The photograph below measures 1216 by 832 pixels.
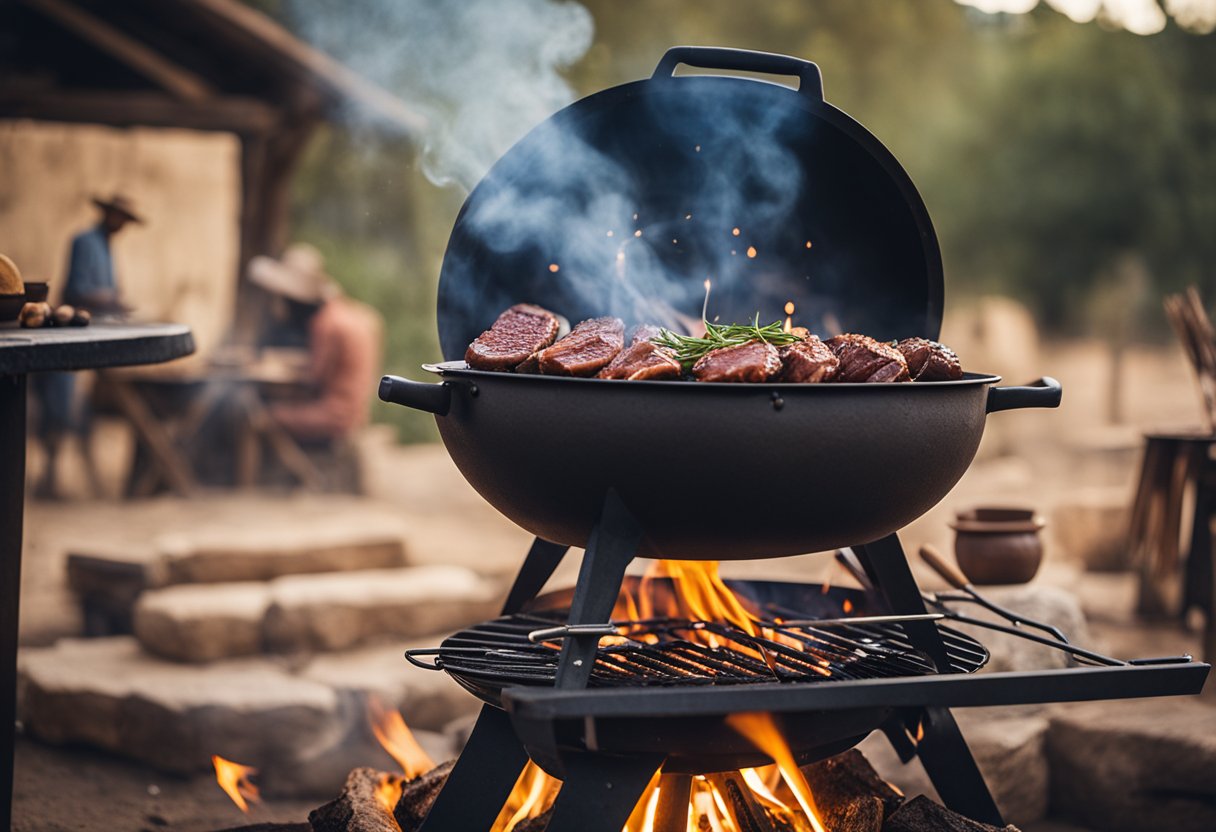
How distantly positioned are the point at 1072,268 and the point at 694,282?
18503mm

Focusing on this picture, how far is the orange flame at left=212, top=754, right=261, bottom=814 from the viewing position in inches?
132

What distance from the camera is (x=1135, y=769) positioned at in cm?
354

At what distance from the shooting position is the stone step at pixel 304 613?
15.1 feet

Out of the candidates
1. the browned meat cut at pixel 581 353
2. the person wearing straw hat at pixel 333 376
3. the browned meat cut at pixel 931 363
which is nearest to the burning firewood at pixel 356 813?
the browned meat cut at pixel 581 353

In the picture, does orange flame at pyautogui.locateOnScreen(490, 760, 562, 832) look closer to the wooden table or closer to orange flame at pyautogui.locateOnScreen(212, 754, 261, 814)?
orange flame at pyautogui.locateOnScreen(212, 754, 261, 814)

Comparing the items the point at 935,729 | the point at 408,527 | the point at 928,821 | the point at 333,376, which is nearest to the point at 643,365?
the point at 935,729

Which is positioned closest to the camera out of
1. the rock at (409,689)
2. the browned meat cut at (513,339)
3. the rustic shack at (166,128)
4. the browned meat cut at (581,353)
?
the browned meat cut at (581,353)

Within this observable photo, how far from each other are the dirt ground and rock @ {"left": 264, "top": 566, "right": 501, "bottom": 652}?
898 mm

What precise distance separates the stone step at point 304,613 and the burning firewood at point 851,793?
95.7 inches

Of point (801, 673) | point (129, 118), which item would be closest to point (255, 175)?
point (129, 118)

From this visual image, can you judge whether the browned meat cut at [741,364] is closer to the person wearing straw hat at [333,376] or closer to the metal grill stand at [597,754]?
the metal grill stand at [597,754]

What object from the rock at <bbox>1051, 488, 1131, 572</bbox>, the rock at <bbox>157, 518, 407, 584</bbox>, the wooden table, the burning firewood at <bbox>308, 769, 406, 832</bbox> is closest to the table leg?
the wooden table

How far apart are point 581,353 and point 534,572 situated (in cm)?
74

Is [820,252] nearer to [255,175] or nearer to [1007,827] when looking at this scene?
[1007,827]
